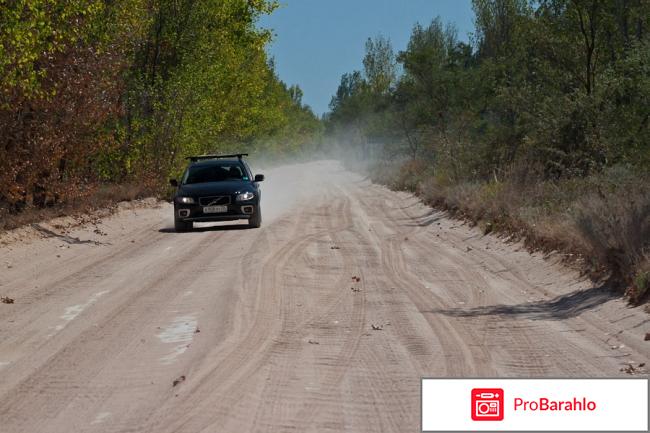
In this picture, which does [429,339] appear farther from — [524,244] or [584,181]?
[584,181]

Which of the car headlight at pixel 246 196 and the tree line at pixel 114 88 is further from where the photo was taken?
the car headlight at pixel 246 196

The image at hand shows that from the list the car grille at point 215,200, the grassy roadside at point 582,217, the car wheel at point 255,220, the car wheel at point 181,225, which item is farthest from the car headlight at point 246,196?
the grassy roadside at point 582,217

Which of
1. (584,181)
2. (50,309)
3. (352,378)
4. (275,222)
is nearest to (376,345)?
(352,378)

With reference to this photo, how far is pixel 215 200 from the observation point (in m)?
21.5

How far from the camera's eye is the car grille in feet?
70.5

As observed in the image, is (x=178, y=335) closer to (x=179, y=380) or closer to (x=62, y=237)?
(x=179, y=380)

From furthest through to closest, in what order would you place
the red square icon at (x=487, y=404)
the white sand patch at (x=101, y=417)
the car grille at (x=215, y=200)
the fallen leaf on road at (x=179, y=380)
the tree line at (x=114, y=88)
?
the car grille at (x=215, y=200) → the tree line at (x=114, y=88) → the fallen leaf on road at (x=179, y=380) → the white sand patch at (x=101, y=417) → the red square icon at (x=487, y=404)

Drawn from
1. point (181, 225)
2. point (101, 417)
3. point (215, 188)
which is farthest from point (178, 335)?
point (181, 225)

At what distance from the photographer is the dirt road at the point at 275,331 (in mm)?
6402

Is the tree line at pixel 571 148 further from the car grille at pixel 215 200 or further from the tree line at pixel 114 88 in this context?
the tree line at pixel 114 88

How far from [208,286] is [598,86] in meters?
11.8

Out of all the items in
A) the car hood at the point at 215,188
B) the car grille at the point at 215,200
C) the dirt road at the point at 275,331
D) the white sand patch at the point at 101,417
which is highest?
the car hood at the point at 215,188

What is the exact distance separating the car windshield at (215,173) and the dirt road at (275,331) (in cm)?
480

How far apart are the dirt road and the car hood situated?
145 inches
